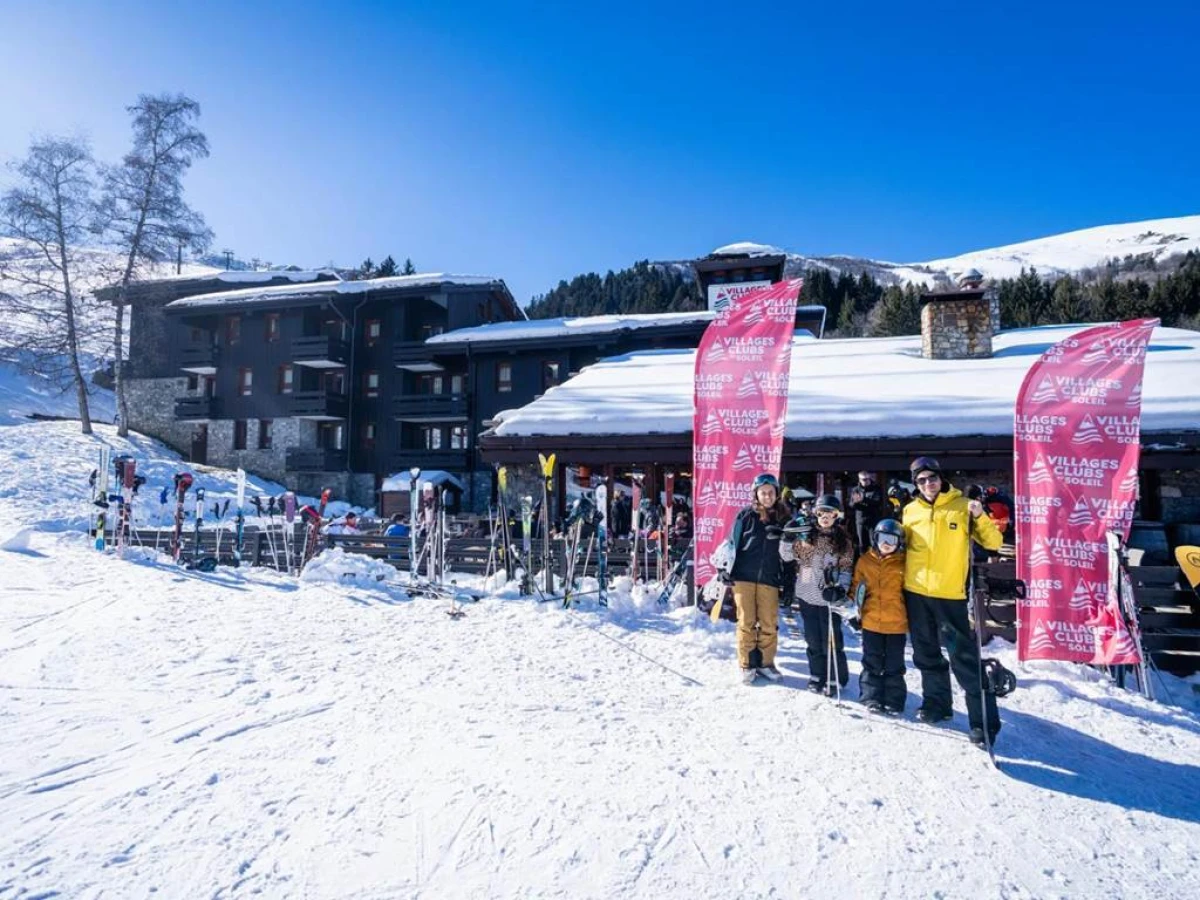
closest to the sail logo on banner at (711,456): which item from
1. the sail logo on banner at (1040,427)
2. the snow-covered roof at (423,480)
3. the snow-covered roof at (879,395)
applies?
the sail logo on banner at (1040,427)

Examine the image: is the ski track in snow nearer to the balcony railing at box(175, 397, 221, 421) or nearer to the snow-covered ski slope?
the snow-covered ski slope

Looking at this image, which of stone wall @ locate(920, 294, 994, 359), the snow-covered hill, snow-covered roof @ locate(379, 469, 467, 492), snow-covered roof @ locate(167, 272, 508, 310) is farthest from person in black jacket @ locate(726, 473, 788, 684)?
the snow-covered hill

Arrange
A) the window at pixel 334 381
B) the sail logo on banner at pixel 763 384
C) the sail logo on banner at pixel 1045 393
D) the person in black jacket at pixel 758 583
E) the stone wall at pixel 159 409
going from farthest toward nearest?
the stone wall at pixel 159 409 < the window at pixel 334 381 < the sail logo on banner at pixel 763 384 < the sail logo on banner at pixel 1045 393 < the person in black jacket at pixel 758 583

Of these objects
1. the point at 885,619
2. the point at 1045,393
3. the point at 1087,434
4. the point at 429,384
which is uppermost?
the point at 429,384

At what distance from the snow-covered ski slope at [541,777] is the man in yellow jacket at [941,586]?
12.7 inches

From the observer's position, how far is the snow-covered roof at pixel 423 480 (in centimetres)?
2106

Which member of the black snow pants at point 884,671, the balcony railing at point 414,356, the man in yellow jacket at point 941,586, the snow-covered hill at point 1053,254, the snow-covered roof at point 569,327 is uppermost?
the snow-covered hill at point 1053,254

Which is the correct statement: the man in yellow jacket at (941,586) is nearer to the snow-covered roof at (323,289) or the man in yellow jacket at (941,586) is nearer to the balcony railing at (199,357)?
the snow-covered roof at (323,289)

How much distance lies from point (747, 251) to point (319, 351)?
19955 millimetres

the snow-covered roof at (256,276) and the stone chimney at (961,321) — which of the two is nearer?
the stone chimney at (961,321)

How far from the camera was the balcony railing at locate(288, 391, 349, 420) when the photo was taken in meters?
25.2

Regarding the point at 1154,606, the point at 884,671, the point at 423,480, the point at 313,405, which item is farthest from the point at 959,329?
the point at 313,405

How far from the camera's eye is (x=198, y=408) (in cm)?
2642

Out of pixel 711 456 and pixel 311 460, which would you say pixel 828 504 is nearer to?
pixel 711 456
